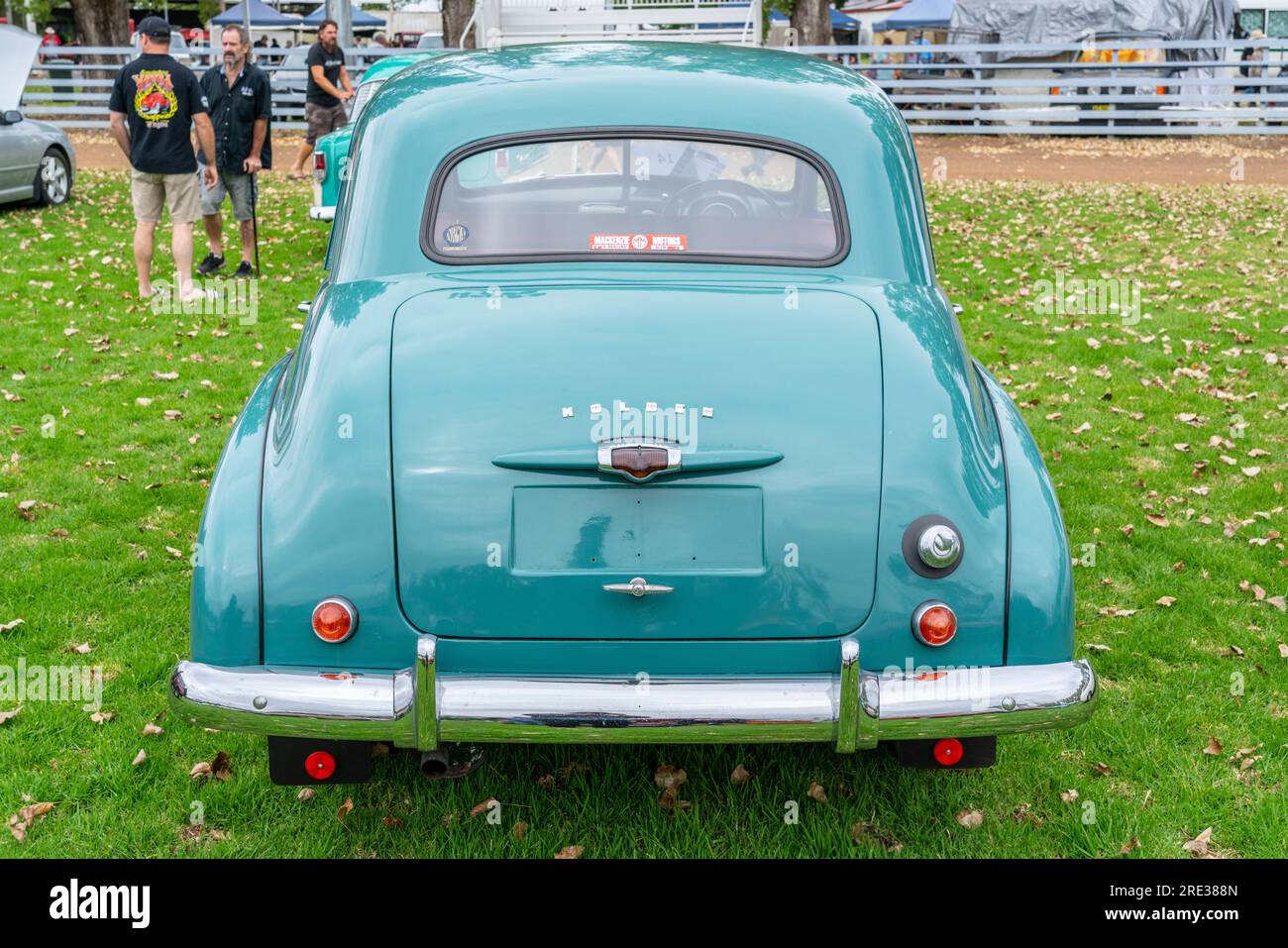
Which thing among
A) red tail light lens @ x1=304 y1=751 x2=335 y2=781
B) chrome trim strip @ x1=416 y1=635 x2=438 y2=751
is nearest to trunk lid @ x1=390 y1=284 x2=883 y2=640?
chrome trim strip @ x1=416 y1=635 x2=438 y2=751

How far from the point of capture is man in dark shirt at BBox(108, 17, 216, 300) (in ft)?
29.9

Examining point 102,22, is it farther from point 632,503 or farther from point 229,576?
point 632,503

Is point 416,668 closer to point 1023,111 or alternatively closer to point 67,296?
point 67,296

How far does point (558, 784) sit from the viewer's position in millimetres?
3715

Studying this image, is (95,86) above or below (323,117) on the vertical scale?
above

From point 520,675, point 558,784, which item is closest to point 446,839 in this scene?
point 558,784

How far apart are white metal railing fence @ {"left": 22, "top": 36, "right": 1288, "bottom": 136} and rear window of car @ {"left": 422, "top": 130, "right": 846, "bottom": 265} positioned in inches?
763

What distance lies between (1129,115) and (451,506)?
23159 millimetres

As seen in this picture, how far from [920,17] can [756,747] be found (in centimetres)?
3167

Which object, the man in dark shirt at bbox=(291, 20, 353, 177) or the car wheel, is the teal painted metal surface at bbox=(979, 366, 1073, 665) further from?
the car wheel

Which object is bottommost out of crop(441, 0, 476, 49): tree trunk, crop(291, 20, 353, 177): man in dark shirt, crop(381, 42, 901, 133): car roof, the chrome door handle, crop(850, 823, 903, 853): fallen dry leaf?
crop(850, 823, 903, 853): fallen dry leaf

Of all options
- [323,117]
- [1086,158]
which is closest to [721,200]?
[323,117]

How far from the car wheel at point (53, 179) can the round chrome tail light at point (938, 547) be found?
14.3 meters

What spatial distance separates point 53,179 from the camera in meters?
14.8
